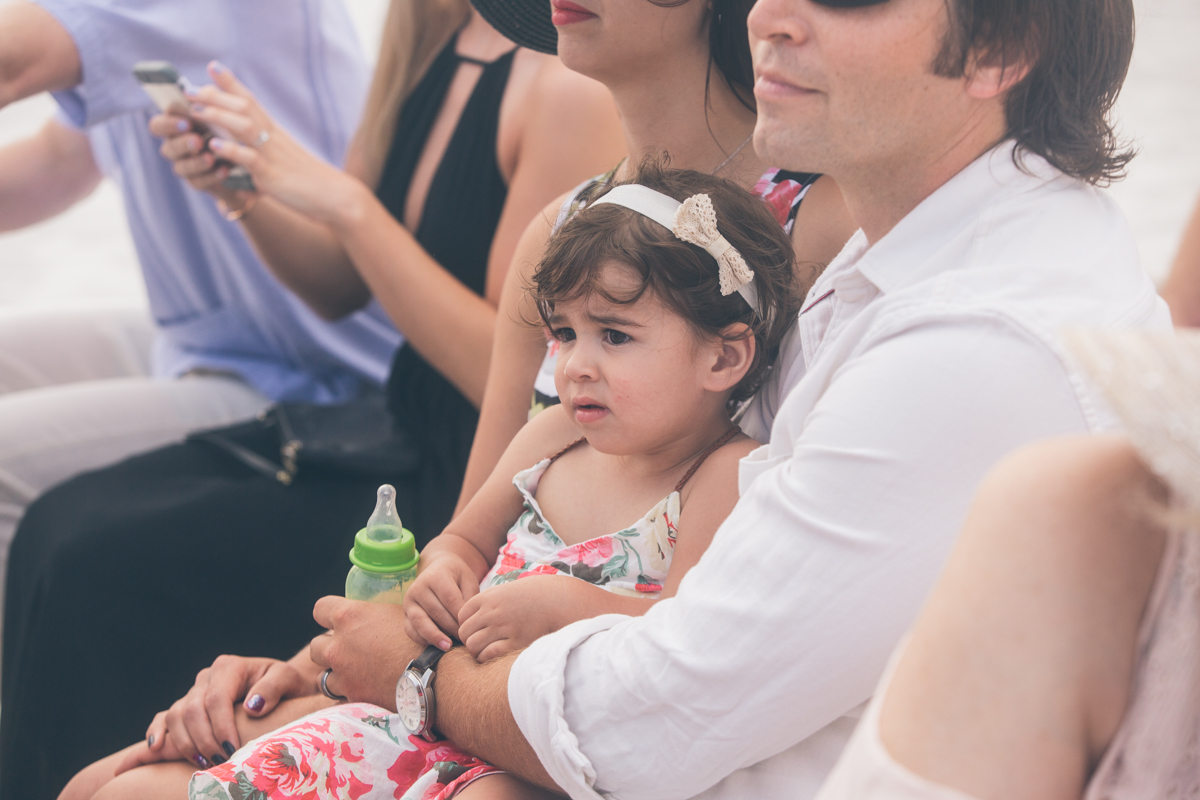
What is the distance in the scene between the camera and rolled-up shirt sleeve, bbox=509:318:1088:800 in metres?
0.89

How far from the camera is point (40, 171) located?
2830 millimetres

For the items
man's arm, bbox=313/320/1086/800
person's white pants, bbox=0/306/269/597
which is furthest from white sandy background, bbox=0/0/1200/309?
man's arm, bbox=313/320/1086/800

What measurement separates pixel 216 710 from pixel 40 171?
1906 mm

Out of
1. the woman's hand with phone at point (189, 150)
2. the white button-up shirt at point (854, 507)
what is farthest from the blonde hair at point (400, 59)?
Answer: the white button-up shirt at point (854, 507)

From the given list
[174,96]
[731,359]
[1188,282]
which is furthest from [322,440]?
[1188,282]

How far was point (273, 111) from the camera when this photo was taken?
256 centimetres

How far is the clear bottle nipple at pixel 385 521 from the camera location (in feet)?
4.84

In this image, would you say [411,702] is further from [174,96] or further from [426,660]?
[174,96]

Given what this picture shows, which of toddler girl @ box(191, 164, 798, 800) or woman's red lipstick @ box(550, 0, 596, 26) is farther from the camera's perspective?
woman's red lipstick @ box(550, 0, 596, 26)

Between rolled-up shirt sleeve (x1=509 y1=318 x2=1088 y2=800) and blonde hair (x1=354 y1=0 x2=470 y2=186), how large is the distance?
1.56 meters

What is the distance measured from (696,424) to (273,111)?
159 cm

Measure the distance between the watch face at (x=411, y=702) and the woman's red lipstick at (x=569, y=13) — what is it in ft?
2.99

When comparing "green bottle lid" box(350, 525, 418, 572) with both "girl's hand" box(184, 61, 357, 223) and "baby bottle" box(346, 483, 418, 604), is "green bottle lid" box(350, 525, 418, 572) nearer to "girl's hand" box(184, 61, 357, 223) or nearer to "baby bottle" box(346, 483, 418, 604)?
"baby bottle" box(346, 483, 418, 604)

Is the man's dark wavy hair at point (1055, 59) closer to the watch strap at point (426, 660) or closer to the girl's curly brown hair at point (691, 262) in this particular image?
the girl's curly brown hair at point (691, 262)
